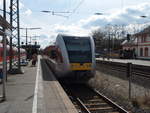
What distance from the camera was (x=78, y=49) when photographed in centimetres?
1441

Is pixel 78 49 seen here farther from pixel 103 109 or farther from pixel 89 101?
pixel 103 109

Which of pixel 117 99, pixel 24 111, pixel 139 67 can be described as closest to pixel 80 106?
pixel 117 99

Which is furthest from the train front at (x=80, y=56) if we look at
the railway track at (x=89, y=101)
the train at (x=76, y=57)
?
the railway track at (x=89, y=101)

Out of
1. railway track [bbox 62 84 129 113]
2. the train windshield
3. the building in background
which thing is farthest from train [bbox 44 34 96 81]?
the building in background

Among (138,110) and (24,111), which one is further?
(138,110)

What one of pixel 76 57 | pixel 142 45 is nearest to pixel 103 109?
pixel 76 57

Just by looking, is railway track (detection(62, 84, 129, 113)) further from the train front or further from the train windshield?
the train windshield

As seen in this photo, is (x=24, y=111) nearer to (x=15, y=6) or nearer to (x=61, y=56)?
(x=61, y=56)

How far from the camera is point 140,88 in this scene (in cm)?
1413

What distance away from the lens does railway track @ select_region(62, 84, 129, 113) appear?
9252 millimetres

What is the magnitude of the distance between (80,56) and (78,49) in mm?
463

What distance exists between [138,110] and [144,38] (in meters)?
51.5

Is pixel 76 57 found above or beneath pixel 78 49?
beneath

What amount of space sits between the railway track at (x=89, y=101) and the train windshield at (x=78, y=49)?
1784 millimetres
